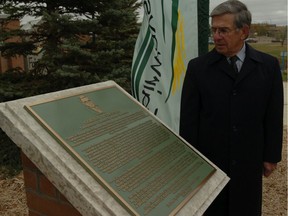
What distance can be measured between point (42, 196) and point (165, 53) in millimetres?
1814

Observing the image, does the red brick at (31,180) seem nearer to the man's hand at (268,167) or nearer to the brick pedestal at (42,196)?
the brick pedestal at (42,196)

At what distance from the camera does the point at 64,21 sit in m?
4.49

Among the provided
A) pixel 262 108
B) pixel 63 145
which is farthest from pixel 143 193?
pixel 262 108

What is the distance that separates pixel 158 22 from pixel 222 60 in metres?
1.05

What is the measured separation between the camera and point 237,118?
2.18m

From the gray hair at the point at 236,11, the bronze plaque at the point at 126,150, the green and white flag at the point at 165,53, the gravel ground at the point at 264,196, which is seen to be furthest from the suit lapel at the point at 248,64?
the gravel ground at the point at 264,196

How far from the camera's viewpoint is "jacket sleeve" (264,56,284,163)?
87.2 inches

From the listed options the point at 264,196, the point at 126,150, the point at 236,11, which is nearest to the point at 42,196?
the point at 126,150

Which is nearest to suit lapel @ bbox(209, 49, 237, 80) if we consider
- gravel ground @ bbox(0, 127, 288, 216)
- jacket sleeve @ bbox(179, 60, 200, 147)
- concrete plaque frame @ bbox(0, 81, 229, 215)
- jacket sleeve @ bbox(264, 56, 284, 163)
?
jacket sleeve @ bbox(179, 60, 200, 147)

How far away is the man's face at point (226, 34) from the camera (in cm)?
206

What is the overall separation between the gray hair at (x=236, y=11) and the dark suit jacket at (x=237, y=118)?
0.24 meters

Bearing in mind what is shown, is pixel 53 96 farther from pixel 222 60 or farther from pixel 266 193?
pixel 266 193

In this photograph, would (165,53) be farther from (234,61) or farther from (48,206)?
(48,206)

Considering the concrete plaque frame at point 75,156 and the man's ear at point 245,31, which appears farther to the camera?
the man's ear at point 245,31
